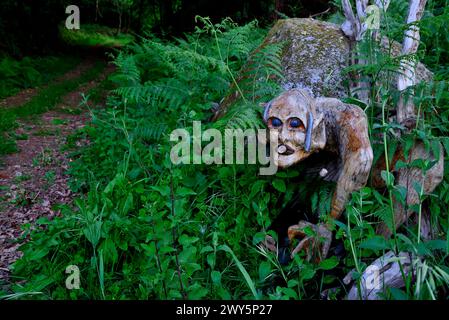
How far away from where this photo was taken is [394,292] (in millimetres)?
2387

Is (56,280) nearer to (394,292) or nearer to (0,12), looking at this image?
(394,292)

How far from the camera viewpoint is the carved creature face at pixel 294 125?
2.91 metres

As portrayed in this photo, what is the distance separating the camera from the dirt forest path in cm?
460

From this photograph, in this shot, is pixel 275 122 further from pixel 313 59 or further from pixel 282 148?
pixel 313 59

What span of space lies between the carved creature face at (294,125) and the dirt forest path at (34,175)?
200 cm

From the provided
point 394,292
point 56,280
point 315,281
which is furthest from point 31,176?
point 394,292

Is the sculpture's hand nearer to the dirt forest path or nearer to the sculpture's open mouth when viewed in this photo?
the sculpture's open mouth

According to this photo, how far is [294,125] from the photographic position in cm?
293

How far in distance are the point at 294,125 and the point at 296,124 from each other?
0.02 metres

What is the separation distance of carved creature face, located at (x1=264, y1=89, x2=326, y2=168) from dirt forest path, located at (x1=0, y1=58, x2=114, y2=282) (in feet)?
6.58

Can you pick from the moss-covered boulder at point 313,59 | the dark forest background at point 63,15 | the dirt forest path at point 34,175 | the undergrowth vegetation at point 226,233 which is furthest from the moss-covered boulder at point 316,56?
the dark forest background at point 63,15

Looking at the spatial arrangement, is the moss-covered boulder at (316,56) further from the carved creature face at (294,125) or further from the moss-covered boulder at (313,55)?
the carved creature face at (294,125)

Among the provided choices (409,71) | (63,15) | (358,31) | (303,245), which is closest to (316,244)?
(303,245)

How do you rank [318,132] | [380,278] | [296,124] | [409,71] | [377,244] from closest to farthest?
[377,244]
[380,278]
[296,124]
[318,132]
[409,71]
